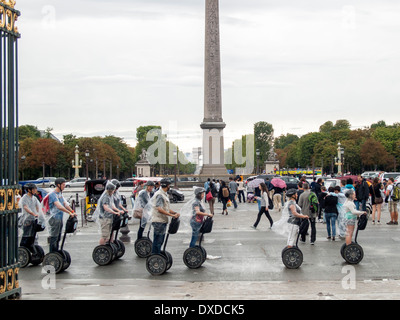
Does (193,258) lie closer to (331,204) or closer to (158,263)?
(158,263)

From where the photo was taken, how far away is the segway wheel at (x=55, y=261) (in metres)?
12.6

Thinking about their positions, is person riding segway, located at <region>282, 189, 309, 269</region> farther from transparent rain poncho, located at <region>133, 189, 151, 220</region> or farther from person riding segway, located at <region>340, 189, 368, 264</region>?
transparent rain poncho, located at <region>133, 189, 151, 220</region>

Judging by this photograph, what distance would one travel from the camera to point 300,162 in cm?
13950

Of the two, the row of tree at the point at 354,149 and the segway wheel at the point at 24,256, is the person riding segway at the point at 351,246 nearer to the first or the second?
the segway wheel at the point at 24,256

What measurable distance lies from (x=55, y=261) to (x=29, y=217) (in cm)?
130

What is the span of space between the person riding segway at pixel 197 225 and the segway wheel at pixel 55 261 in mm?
2551

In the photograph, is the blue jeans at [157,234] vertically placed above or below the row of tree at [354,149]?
below

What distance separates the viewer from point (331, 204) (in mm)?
17812

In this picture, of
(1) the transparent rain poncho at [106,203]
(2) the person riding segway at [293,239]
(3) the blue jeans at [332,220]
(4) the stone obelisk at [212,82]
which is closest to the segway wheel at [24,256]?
(1) the transparent rain poncho at [106,203]

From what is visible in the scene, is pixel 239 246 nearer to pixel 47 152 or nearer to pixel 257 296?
pixel 257 296

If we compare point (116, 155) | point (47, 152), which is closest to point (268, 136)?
point (116, 155)

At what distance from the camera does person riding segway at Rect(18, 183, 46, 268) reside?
13258mm

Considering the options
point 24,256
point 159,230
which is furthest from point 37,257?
point 159,230
